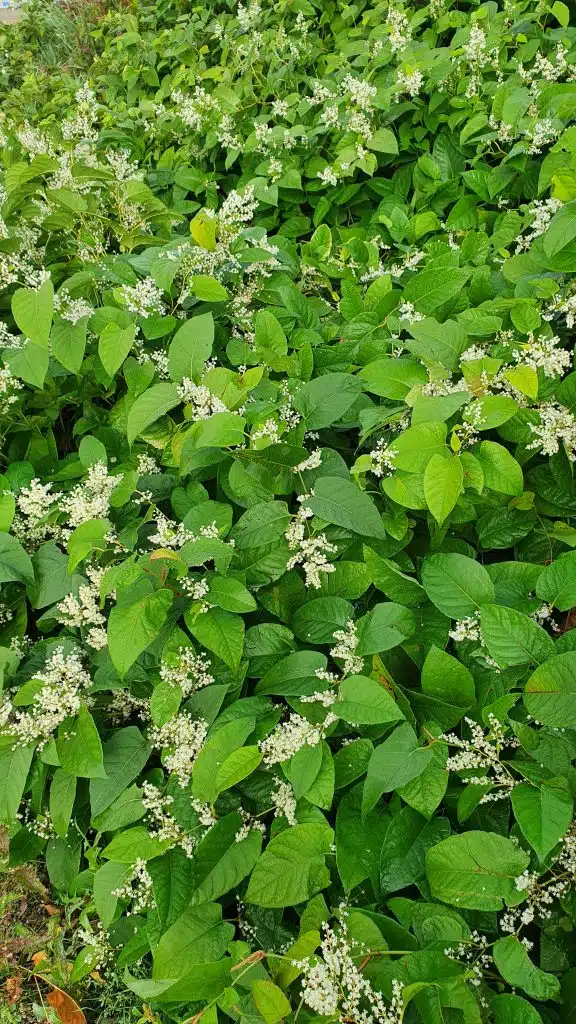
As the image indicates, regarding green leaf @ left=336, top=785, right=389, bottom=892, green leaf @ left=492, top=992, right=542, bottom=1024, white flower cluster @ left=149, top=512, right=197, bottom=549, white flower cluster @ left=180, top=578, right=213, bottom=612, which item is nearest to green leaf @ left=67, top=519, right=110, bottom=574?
white flower cluster @ left=149, top=512, right=197, bottom=549

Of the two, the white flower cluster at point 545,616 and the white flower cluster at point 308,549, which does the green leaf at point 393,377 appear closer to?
the white flower cluster at point 308,549

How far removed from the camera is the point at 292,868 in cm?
148

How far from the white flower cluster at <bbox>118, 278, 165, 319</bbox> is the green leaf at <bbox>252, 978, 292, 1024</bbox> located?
6.25 feet

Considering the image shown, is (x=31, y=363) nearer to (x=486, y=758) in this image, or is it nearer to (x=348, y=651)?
(x=348, y=651)

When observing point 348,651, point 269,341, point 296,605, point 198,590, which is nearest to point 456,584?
point 348,651

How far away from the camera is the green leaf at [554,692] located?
4.48 ft

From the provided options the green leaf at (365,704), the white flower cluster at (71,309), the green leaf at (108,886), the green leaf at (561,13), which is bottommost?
the green leaf at (108,886)

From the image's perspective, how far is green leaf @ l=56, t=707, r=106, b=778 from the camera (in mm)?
1647

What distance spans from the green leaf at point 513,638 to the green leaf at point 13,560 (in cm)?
128

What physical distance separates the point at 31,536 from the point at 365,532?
1.06 meters

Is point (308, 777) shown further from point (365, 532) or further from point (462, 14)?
point (462, 14)

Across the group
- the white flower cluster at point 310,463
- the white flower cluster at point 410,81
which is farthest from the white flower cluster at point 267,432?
the white flower cluster at point 410,81

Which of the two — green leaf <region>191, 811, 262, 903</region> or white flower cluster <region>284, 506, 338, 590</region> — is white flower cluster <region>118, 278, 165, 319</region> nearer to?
white flower cluster <region>284, 506, 338, 590</region>

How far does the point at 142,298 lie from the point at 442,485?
1.24 m
